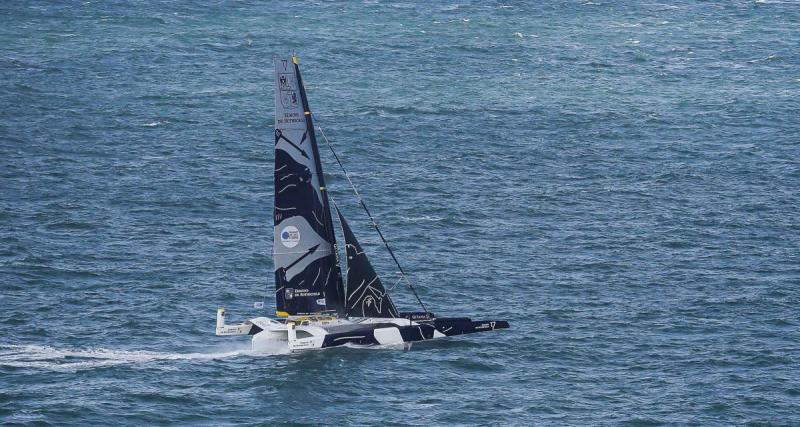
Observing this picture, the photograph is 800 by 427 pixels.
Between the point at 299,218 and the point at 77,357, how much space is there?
1732cm

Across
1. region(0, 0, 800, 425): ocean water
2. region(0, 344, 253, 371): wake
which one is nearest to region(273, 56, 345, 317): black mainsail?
region(0, 0, 800, 425): ocean water

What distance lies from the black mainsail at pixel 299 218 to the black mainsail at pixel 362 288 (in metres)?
0.73

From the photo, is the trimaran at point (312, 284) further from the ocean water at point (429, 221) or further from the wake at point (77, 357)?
the wake at point (77, 357)

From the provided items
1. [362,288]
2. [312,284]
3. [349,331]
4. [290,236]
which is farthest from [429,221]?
[290,236]

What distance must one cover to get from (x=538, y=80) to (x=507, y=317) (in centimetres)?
7758

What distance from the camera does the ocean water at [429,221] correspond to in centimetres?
9088

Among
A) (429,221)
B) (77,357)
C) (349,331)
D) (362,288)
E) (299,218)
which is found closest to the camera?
(299,218)

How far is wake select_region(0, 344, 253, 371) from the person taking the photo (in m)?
93.2

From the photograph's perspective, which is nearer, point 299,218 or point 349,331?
point 299,218

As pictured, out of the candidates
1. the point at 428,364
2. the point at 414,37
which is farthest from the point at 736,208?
the point at 414,37

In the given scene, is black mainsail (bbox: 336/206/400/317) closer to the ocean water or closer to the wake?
the ocean water

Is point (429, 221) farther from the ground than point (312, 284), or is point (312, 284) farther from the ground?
point (312, 284)

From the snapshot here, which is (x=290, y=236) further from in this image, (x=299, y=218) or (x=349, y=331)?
(x=349, y=331)

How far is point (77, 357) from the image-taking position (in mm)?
94375
